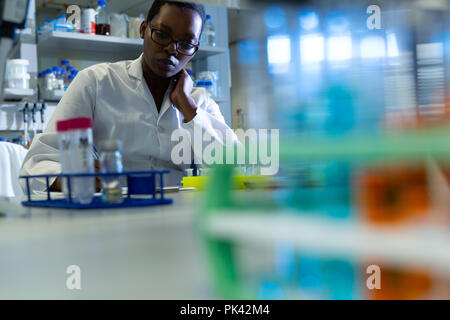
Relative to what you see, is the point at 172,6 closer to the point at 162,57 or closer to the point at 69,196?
the point at 162,57

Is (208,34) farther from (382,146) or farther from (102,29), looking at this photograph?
(382,146)

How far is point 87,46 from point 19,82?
0.52 meters

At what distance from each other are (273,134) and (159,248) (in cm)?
17

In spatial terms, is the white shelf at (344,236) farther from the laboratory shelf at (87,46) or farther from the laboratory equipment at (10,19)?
the laboratory shelf at (87,46)

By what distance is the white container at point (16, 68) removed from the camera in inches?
102

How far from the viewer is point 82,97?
1601mm

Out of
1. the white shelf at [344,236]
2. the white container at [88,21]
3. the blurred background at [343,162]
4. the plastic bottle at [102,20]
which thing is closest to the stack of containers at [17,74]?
the white container at [88,21]

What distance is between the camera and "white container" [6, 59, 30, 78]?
2.59 metres

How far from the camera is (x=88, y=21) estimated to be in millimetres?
2846

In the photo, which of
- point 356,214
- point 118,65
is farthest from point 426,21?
point 118,65

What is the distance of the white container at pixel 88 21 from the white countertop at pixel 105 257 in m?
2.39

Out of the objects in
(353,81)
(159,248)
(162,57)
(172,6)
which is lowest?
(159,248)

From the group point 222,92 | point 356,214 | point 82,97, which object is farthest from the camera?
point 222,92

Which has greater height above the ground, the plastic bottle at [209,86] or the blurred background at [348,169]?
the plastic bottle at [209,86]
